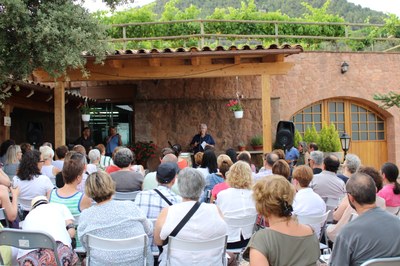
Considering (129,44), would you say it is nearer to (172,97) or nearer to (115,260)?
(172,97)

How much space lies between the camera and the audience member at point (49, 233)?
315cm

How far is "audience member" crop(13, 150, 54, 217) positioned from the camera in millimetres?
4723

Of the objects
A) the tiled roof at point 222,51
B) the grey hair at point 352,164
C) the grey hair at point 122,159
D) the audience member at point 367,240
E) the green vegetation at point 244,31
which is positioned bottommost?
the audience member at point 367,240

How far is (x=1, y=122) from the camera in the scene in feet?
31.8

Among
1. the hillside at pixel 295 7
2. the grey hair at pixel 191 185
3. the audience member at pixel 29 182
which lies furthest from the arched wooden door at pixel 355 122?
the hillside at pixel 295 7

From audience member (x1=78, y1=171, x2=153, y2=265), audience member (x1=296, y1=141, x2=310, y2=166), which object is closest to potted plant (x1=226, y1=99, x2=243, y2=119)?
audience member (x1=296, y1=141, x2=310, y2=166)

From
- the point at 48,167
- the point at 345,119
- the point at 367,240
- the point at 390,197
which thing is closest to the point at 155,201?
the point at 367,240

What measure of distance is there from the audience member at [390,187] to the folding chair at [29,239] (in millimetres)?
3068

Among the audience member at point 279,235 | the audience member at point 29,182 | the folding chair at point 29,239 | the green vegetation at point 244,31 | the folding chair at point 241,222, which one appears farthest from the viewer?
the green vegetation at point 244,31

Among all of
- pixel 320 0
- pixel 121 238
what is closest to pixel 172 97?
pixel 121 238

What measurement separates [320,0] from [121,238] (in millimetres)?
49460

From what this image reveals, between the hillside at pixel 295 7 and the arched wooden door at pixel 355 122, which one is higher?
the hillside at pixel 295 7

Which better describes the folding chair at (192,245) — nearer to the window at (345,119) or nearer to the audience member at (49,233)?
the audience member at (49,233)

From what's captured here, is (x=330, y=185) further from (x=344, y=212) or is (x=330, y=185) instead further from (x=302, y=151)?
(x=302, y=151)
